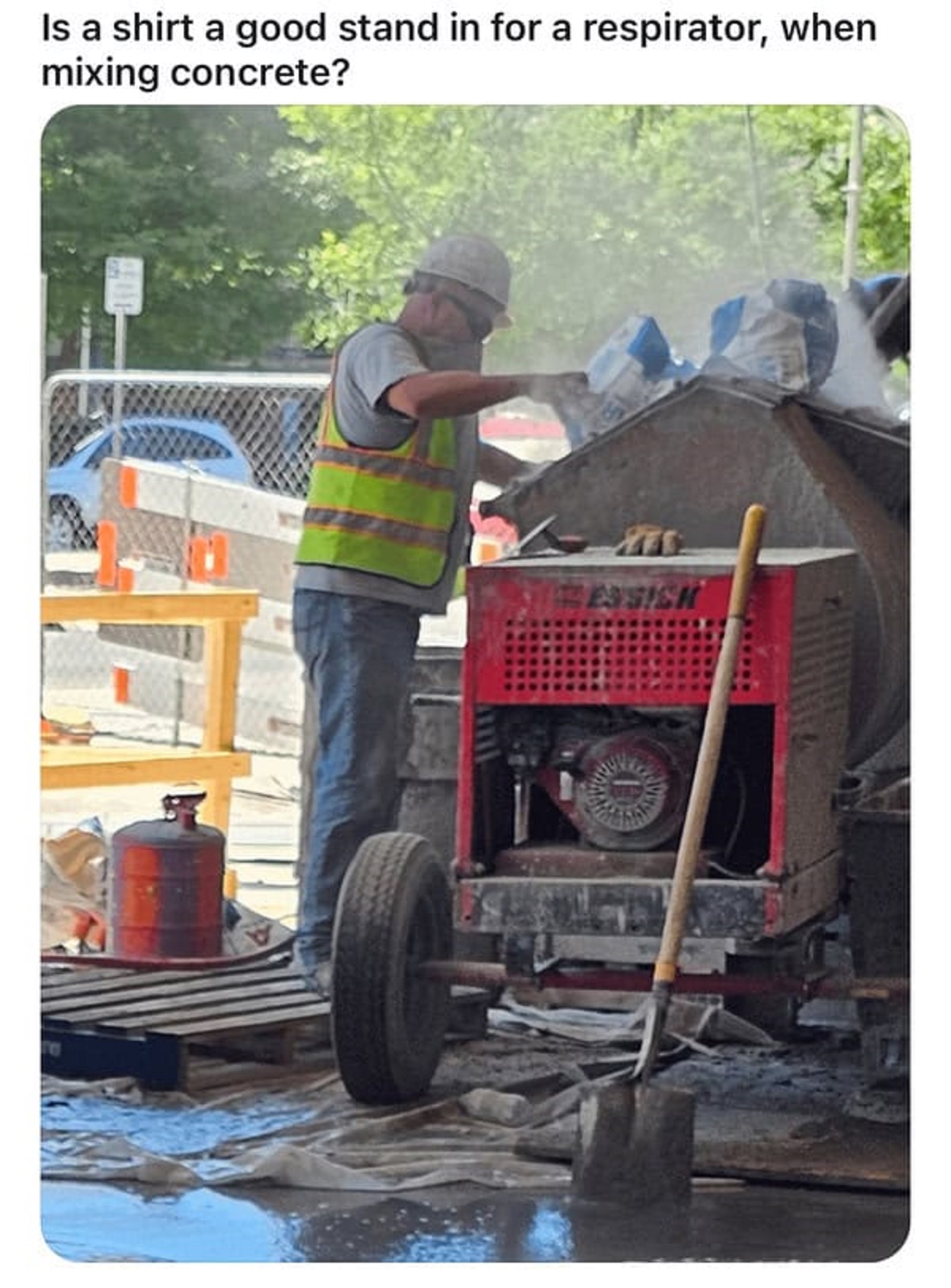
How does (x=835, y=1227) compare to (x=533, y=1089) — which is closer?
(x=835, y=1227)

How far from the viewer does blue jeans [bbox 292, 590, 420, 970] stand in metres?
7.81

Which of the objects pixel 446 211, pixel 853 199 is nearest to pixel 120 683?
pixel 446 211

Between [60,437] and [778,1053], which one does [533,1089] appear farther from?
[60,437]

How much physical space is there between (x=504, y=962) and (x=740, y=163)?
177 cm

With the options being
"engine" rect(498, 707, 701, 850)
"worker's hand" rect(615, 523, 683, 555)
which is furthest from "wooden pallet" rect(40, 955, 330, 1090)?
"worker's hand" rect(615, 523, 683, 555)

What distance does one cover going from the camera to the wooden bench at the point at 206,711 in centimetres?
755

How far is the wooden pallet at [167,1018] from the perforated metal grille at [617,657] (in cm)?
97

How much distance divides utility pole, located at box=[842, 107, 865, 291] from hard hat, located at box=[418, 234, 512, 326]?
712mm

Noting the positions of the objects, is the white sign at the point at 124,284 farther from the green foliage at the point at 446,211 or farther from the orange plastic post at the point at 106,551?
the orange plastic post at the point at 106,551

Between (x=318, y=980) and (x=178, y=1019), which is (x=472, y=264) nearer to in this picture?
(x=318, y=980)

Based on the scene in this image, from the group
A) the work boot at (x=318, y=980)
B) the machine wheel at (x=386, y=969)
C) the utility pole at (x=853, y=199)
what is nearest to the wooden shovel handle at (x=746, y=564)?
the utility pole at (x=853, y=199)

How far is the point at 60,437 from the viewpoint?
295 inches

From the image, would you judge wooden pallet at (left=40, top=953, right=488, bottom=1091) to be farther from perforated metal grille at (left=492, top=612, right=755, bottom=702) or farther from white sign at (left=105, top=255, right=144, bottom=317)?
white sign at (left=105, top=255, right=144, bottom=317)
